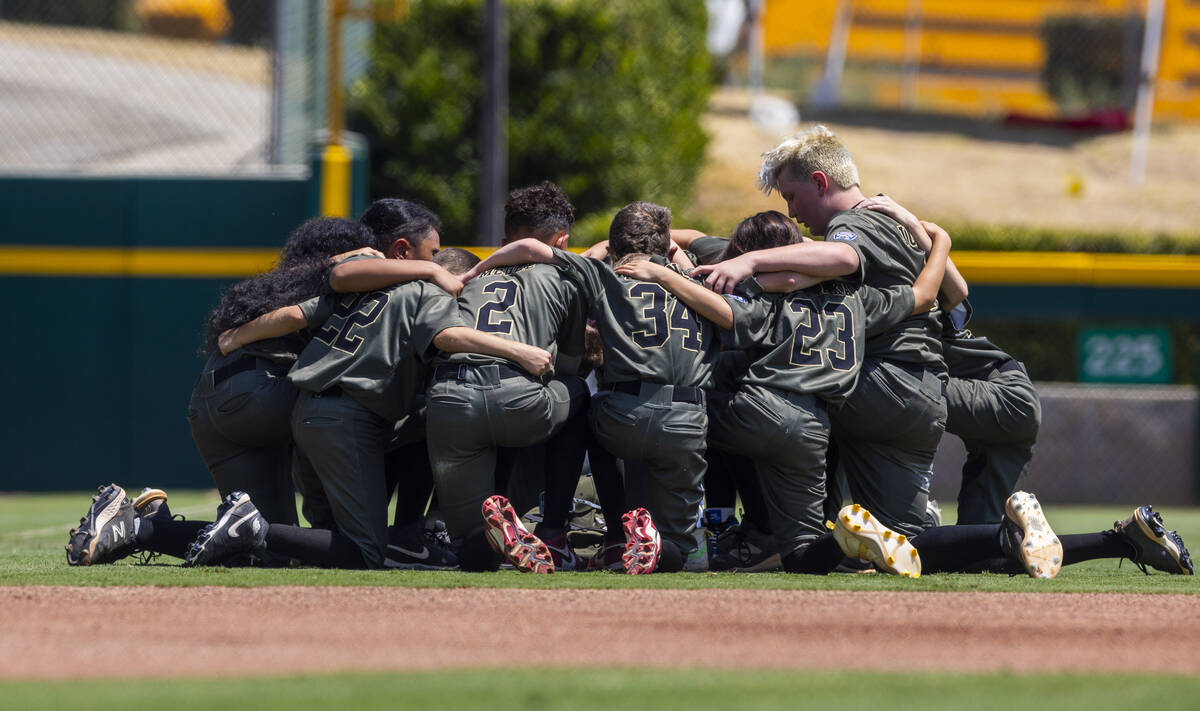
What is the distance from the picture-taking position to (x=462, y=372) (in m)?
5.19

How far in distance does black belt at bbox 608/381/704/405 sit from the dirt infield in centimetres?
82

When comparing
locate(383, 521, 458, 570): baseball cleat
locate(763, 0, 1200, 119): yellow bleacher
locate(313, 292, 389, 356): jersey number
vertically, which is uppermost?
locate(763, 0, 1200, 119): yellow bleacher

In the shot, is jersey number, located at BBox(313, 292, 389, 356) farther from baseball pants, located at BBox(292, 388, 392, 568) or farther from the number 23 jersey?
the number 23 jersey

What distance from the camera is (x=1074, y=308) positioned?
36.8 feet

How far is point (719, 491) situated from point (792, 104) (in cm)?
1926

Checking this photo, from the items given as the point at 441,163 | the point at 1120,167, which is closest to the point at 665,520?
the point at 441,163

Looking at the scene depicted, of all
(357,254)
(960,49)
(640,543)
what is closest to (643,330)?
(640,543)

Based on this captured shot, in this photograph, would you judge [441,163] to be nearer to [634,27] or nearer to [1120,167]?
[634,27]

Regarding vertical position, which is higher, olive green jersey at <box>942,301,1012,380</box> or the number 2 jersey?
the number 2 jersey

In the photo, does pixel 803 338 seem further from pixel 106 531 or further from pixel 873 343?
pixel 106 531

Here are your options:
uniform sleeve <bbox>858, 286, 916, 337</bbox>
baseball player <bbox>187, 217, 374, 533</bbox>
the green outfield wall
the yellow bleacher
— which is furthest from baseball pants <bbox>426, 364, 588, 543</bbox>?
the yellow bleacher

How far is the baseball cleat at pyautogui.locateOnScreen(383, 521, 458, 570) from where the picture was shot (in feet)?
18.0

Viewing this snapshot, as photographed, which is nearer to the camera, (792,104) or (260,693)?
(260,693)

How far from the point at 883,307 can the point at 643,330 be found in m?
1.00
